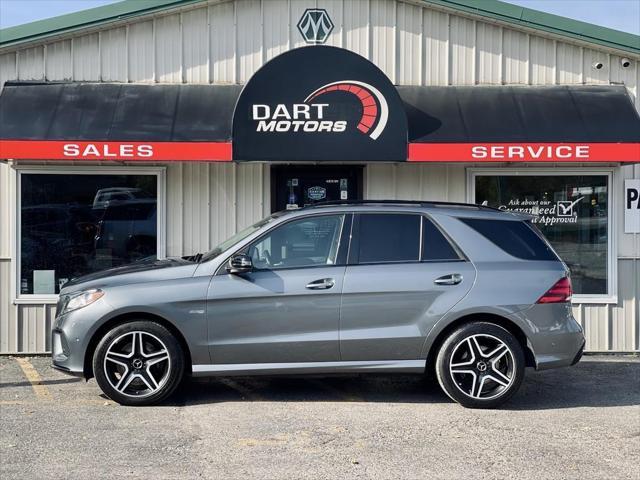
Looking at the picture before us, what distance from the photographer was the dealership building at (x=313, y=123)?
30.1 ft

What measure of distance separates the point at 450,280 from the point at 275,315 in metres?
1.59

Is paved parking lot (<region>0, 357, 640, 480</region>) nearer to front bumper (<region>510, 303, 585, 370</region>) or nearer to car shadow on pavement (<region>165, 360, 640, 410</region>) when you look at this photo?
car shadow on pavement (<region>165, 360, 640, 410</region>)

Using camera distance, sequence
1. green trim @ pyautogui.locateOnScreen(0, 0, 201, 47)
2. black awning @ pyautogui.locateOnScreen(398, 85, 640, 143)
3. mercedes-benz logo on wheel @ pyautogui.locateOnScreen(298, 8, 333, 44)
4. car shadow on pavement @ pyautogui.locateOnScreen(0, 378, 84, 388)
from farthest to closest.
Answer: mercedes-benz logo on wheel @ pyautogui.locateOnScreen(298, 8, 333, 44), green trim @ pyautogui.locateOnScreen(0, 0, 201, 47), black awning @ pyautogui.locateOnScreen(398, 85, 640, 143), car shadow on pavement @ pyautogui.locateOnScreen(0, 378, 84, 388)

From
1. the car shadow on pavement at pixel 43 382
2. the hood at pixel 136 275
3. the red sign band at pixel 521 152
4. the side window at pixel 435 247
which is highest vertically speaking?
the red sign band at pixel 521 152

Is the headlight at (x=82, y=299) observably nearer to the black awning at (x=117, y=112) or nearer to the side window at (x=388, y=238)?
the side window at (x=388, y=238)

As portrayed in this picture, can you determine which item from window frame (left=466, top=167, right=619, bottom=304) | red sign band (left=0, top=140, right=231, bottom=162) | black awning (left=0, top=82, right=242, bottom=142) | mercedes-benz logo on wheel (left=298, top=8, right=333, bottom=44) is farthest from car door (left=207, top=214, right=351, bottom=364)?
mercedes-benz logo on wheel (left=298, top=8, right=333, bottom=44)

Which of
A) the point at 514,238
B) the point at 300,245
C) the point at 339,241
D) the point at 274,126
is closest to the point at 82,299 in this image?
the point at 300,245

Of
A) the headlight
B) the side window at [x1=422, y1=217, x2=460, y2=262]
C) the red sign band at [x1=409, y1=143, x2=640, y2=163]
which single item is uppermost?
the red sign band at [x1=409, y1=143, x2=640, y2=163]

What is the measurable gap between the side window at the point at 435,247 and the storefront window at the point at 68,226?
13.8 ft

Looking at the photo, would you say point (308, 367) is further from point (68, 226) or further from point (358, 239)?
point (68, 226)

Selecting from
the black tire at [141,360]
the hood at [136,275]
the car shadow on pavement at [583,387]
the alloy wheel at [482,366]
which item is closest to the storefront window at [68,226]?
the hood at [136,275]

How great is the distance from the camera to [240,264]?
7000 mm

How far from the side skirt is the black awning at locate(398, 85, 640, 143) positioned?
119 inches

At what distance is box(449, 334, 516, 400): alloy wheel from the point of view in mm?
7117
